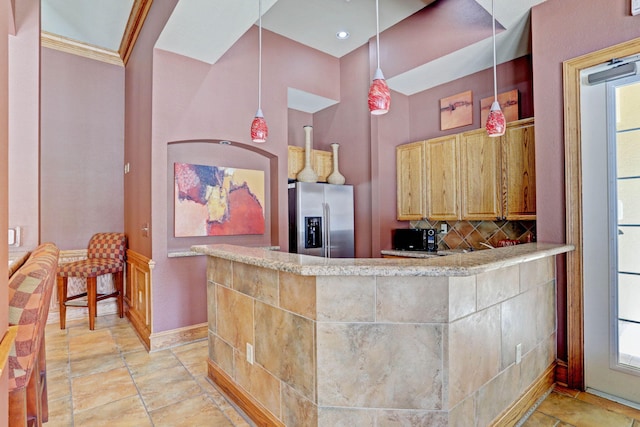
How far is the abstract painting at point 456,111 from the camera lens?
4.02 metres

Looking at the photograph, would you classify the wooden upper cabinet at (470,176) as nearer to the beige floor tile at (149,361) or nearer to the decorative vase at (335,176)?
the decorative vase at (335,176)

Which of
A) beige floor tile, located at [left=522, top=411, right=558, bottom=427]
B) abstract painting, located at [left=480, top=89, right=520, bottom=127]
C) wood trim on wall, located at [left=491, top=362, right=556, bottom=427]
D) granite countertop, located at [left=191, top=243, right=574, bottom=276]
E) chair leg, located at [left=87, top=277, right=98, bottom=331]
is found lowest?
beige floor tile, located at [left=522, top=411, right=558, bottom=427]

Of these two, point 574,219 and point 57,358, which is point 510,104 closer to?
point 574,219

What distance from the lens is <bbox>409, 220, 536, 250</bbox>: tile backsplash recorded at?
3.57 meters

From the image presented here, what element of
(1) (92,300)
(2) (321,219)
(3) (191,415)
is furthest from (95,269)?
(2) (321,219)

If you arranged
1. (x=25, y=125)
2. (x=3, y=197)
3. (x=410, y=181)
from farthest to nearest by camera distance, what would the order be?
(x=410, y=181)
(x=25, y=125)
(x=3, y=197)

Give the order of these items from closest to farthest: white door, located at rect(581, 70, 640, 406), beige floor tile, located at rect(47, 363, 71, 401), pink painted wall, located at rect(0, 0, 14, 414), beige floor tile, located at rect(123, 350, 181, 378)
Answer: pink painted wall, located at rect(0, 0, 14, 414), white door, located at rect(581, 70, 640, 406), beige floor tile, located at rect(47, 363, 71, 401), beige floor tile, located at rect(123, 350, 181, 378)

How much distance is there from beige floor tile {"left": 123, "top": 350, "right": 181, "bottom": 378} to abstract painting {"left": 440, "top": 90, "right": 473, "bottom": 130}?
12.8 feet

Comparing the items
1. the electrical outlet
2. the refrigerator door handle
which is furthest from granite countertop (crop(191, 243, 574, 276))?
the refrigerator door handle

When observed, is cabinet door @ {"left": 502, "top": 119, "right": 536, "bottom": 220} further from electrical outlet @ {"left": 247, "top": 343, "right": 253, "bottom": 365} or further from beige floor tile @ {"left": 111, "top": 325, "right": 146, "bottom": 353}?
beige floor tile @ {"left": 111, "top": 325, "right": 146, "bottom": 353}

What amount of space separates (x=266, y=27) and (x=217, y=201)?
2135 millimetres

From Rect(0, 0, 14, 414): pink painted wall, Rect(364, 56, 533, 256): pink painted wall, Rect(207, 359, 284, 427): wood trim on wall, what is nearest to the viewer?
Rect(0, 0, 14, 414): pink painted wall

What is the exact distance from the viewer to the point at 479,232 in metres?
3.94

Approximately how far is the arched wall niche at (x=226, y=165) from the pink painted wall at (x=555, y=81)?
2651 millimetres
